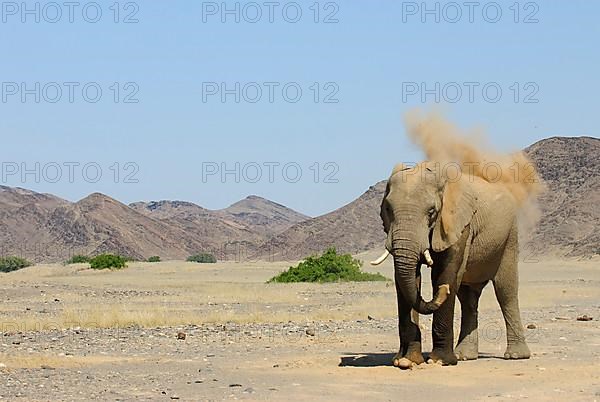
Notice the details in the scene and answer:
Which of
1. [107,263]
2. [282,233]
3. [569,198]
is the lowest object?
[107,263]

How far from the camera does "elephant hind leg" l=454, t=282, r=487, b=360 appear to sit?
1700 centimetres

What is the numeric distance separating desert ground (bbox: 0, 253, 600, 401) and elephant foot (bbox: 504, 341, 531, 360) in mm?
178

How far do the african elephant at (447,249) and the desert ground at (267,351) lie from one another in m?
0.54

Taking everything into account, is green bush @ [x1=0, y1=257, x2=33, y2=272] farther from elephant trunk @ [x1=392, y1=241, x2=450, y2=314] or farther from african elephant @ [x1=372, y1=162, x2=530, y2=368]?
elephant trunk @ [x1=392, y1=241, x2=450, y2=314]

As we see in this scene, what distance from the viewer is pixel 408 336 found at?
1531 cm

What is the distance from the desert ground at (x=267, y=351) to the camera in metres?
13.6

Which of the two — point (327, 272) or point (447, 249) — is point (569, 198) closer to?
point (327, 272)

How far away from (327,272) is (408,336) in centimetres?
3277

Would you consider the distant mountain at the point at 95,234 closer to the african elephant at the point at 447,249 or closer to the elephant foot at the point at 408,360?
the african elephant at the point at 447,249

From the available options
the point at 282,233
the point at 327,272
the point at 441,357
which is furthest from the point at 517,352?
the point at 282,233

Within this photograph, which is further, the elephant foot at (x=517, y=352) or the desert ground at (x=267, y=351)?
the elephant foot at (x=517, y=352)

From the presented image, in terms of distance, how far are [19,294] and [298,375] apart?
26479 mm

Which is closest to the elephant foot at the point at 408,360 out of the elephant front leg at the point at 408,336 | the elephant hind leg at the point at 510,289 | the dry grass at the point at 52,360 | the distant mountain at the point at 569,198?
the elephant front leg at the point at 408,336

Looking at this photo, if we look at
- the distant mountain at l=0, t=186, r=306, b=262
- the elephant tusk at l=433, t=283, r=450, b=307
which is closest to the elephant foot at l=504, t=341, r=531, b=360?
the elephant tusk at l=433, t=283, r=450, b=307
